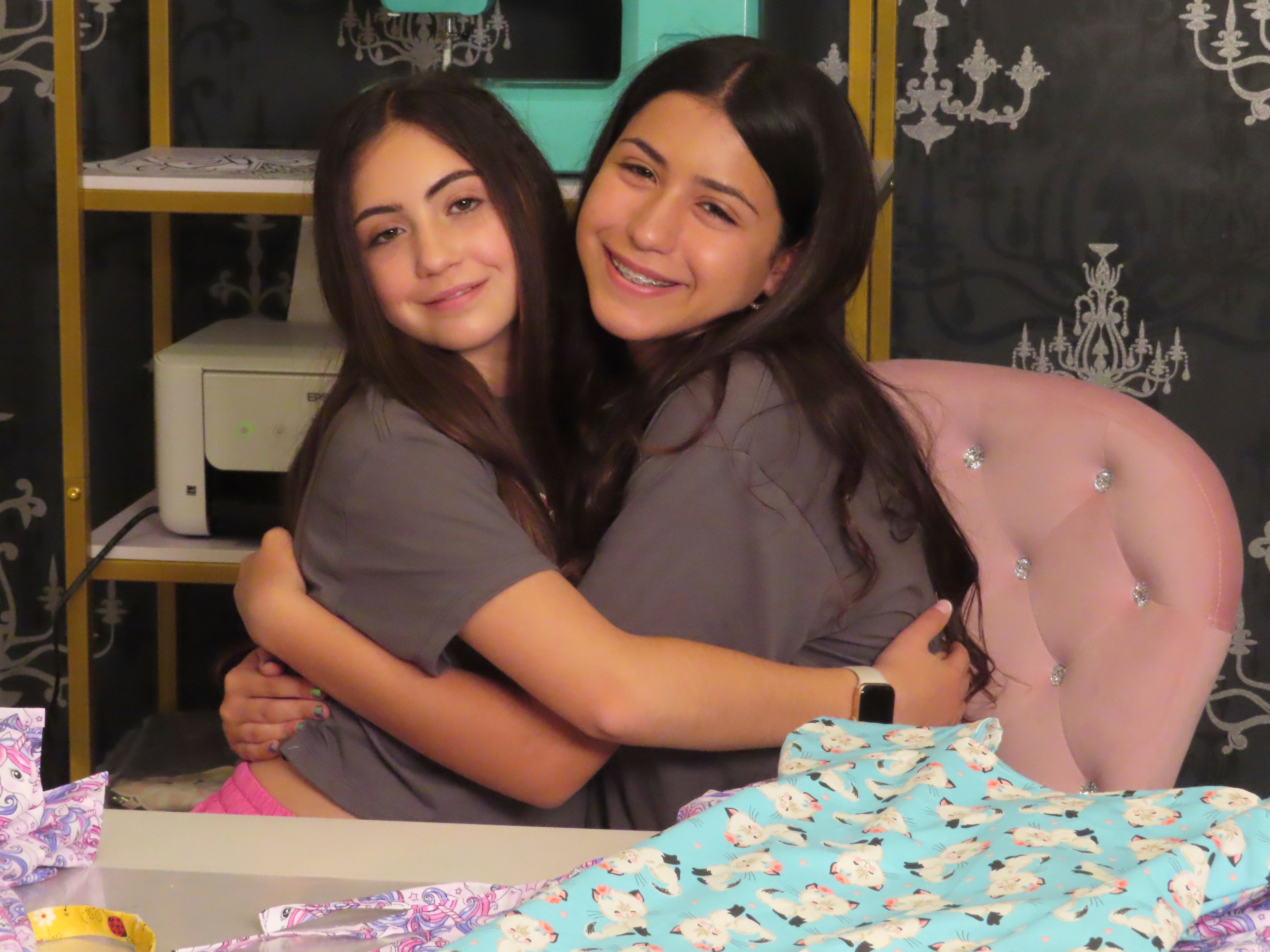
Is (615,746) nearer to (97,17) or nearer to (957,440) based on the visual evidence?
(957,440)

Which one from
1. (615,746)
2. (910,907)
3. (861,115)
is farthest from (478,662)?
(861,115)

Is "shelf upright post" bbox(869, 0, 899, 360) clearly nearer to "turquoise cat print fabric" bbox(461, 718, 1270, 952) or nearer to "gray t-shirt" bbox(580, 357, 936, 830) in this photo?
"gray t-shirt" bbox(580, 357, 936, 830)

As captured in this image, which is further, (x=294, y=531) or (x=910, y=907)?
(x=294, y=531)

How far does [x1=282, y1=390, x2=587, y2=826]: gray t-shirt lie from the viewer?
1.07 metres

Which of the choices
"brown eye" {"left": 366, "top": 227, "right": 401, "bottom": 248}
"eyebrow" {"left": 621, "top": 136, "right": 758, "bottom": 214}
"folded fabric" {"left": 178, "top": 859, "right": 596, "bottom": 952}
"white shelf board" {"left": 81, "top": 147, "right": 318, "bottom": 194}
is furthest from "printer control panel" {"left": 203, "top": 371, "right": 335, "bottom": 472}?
"folded fabric" {"left": 178, "top": 859, "right": 596, "bottom": 952}

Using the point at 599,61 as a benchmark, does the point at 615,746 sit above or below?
below

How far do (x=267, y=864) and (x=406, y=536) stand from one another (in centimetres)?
36

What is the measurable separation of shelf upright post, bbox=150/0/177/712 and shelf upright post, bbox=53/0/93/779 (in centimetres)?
31

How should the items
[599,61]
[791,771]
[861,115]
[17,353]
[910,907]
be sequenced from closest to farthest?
1. [910,907]
2. [791,771]
3. [861,115]
4. [599,61]
5. [17,353]

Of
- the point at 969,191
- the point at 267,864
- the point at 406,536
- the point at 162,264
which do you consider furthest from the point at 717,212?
the point at 162,264

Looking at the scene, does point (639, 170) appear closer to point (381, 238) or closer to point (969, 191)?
point (381, 238)

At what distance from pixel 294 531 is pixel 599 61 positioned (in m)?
1.13

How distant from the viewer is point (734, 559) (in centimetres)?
111

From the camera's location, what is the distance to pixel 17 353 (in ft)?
7.55
